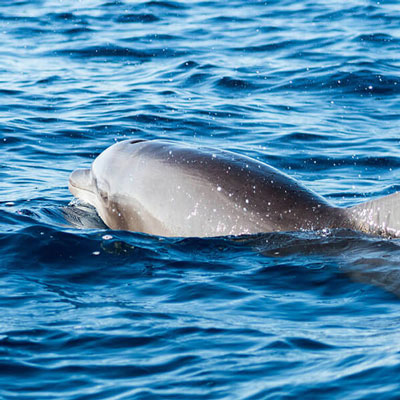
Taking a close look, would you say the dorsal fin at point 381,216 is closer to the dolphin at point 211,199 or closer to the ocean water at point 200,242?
the dolphin at point 211,199

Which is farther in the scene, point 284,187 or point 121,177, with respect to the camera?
point 121,177

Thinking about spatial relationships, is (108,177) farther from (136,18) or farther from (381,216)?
(136,18)

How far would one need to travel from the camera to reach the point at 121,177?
36.0 feet

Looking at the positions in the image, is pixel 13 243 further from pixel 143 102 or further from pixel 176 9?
pixel 176 9

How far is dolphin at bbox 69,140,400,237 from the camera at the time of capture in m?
9.58

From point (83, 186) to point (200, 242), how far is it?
265 centimetres

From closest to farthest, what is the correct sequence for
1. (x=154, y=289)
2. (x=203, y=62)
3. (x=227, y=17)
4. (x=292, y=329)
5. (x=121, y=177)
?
(x=292, y=329)
(x=154, y=289)
(x=121, y=177)
(x=203, y=62)
(x=227, y=17)

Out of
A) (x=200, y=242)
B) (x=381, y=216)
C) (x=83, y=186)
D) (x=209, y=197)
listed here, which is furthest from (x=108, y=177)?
(x=381, y=216)

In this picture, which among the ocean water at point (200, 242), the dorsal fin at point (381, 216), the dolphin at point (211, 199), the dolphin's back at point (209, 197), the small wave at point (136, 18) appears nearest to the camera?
the ocean water at point (200, 242)

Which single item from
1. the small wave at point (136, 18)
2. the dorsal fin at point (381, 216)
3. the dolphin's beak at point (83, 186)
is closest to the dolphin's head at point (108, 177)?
the dolphin's beak at point (83, 186)

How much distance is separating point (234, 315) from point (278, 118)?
39.3 ft

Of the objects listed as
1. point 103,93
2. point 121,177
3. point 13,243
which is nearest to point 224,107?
point 103,93

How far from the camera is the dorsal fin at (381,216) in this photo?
29.8ft

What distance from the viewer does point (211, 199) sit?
32.8ft
